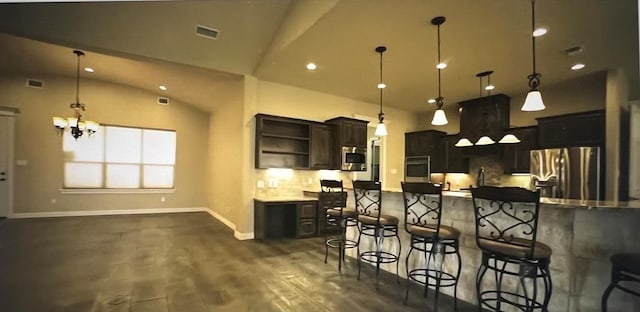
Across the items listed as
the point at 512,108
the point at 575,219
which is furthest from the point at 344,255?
the point at 512,108

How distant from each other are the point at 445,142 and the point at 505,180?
1560mm

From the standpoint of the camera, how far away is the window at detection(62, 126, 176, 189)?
747cm

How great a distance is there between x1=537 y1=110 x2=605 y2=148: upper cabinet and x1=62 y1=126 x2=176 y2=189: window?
9165 mm

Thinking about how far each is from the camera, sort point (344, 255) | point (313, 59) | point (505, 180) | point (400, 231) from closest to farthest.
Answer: point (400, 231)
point (344, 255)
point (313, 59)
point (505, 180)

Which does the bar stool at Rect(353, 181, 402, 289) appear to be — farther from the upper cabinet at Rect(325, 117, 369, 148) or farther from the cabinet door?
the upper cabinet at Rect(325, 117, 369, 148)

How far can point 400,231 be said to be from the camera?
3.51 m

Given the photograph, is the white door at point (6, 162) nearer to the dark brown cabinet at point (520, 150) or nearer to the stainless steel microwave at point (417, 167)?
the stainless steel microwave at point (417, 167)

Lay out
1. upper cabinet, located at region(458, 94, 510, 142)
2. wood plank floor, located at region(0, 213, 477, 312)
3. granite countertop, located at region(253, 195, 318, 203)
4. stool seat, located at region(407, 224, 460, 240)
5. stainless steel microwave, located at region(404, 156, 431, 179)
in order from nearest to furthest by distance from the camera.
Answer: stool seat, located at region(407, 224, 460, 240), wood plank floor, located at region(0, 213, 477, 312), granite countertop, located at region(253, 195, 318, 203), upper cabinet, located at region(458, 94, 510, 142), stainless steel microwave, located at region(404, 156, 431, 179)

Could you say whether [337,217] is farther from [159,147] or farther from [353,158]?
[159,147]

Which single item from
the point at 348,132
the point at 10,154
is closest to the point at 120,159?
the point at 10,154

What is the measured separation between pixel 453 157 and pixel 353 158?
2.59 meters

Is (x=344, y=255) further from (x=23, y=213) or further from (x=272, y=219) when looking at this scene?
(x=23, y=213)

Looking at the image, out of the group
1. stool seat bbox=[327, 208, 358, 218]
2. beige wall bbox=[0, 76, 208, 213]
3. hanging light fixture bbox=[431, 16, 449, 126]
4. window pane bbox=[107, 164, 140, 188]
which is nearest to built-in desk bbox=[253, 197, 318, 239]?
Answer: stool seat bbox=[327, 208, 358, 218]

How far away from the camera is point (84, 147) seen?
7.56 metres
